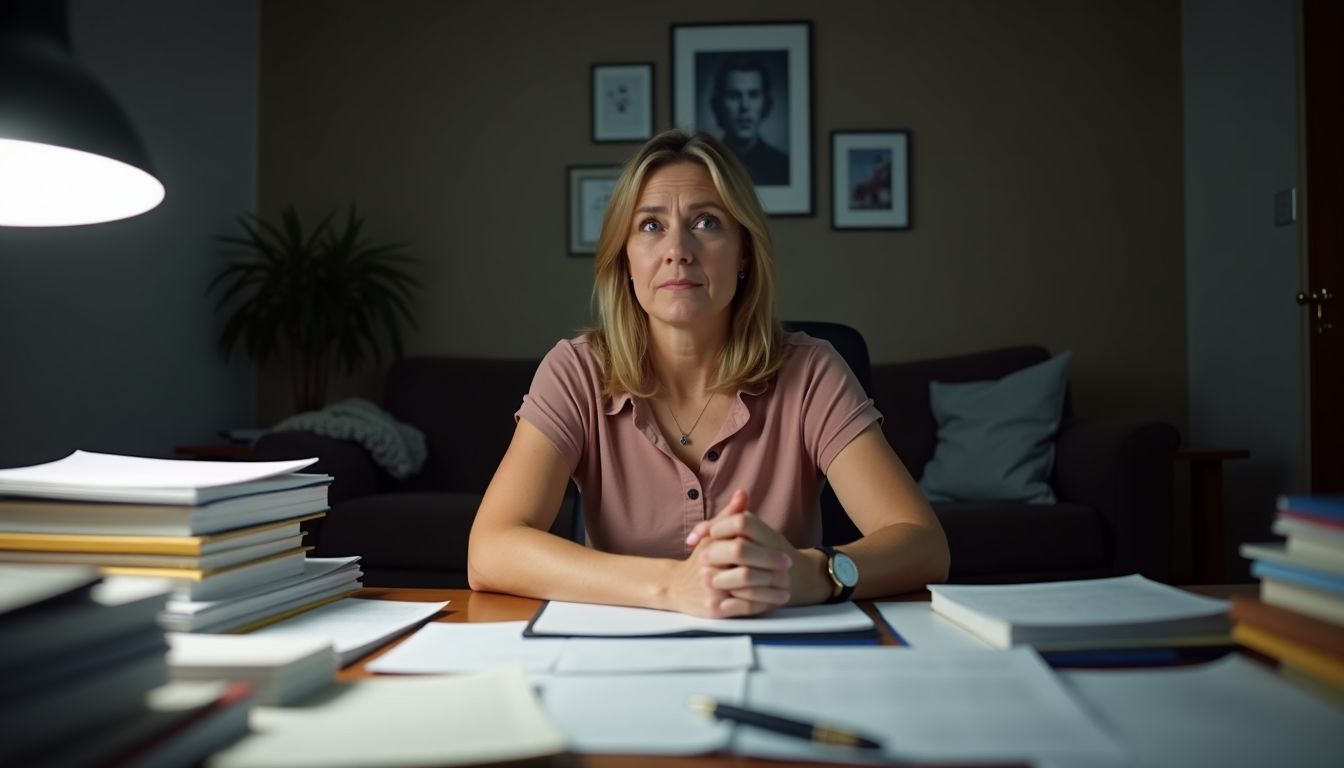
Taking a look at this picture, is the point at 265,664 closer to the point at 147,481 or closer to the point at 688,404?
the point at 147,481

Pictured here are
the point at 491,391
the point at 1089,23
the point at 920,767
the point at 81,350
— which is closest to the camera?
the point at 920,767

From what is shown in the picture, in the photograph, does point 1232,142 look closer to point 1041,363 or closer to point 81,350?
point 1041,363

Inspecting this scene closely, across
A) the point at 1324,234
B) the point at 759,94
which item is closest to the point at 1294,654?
the point at 1324,234

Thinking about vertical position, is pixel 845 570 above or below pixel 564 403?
below

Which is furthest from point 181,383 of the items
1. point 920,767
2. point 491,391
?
point 920,767

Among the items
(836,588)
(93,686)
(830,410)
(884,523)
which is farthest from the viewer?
(830,410)

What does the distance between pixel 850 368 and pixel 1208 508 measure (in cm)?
194

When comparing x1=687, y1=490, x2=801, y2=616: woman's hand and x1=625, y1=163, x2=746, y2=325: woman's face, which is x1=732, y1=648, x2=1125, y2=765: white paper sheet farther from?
x1=625, y1=163, x2=746, y2=325: woman's face

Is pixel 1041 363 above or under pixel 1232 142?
under

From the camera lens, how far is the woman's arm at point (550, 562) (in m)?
0.91

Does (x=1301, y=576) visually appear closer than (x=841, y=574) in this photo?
Yes

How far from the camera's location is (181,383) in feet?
11.2

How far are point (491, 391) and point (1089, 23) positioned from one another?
9.42ft

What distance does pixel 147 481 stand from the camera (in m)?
0.82
